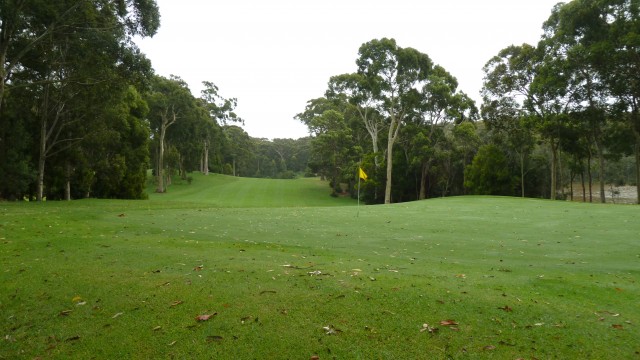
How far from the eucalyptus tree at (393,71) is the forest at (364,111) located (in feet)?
0.41

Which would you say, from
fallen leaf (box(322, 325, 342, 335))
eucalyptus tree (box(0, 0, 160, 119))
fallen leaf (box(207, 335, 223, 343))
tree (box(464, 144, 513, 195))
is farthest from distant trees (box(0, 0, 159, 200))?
tree (box(464, 144, 513, 195))

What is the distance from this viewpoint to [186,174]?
6238 centimetres

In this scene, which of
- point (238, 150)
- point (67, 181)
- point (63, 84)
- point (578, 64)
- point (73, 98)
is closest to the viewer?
point (63, 84)

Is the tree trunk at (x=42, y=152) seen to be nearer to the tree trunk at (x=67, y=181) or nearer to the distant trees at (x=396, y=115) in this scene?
the tree trunk at (x=67, y=181)

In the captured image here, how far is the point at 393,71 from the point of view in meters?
38.7

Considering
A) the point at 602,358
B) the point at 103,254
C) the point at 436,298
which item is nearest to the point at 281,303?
the point at 436,298

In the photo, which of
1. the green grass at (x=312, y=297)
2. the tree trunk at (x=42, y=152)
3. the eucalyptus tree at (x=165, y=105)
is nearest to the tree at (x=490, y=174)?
the eucalyptus tree at (x=165, y=105)

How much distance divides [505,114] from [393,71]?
11.8 meters

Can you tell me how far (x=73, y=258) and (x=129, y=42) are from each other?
566 inches

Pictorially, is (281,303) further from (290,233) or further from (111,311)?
(290,233)

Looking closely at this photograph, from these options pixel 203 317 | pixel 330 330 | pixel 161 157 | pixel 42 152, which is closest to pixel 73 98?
pixel 42 152

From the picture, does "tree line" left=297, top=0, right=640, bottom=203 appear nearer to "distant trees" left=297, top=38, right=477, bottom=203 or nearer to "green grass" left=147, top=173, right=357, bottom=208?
"distant trees" left=297, top=38, right=477, bottom=203

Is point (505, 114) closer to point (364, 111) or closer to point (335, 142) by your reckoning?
point (364, 111)

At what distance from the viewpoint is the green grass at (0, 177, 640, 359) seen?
428cm
